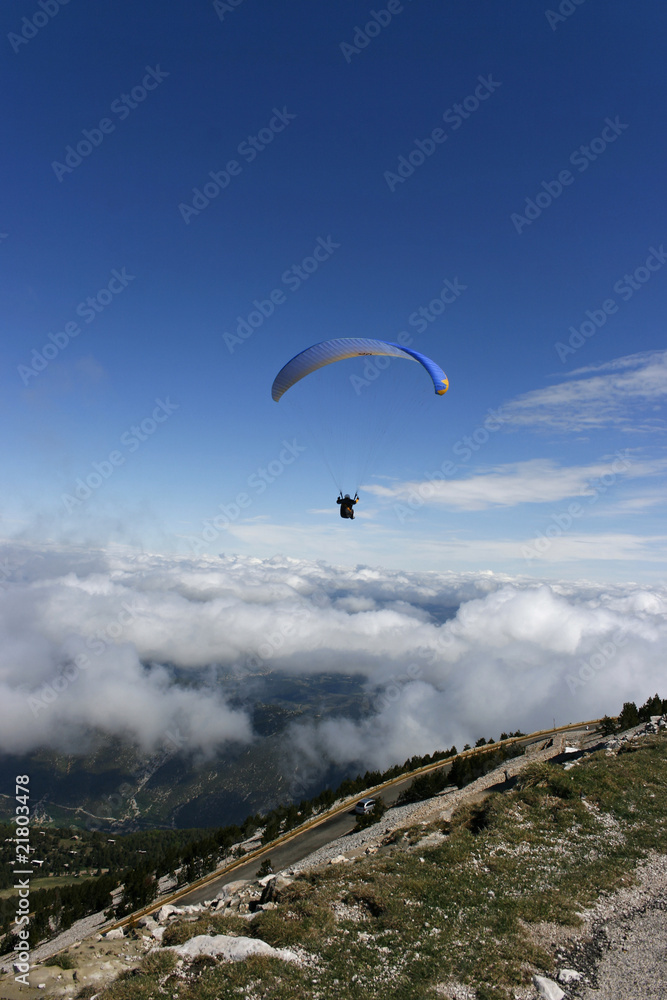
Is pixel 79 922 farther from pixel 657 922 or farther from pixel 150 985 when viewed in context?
pixel 657 922

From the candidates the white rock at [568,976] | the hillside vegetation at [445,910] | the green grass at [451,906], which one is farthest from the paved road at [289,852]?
the white rock at [568,976]

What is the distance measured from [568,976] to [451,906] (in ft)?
13.3

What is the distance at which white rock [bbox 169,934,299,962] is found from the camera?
11430 millimetres

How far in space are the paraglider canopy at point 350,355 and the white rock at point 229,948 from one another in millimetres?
27674

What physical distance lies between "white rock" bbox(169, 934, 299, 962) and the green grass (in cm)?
37

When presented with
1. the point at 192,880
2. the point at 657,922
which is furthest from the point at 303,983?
the point at 192,880

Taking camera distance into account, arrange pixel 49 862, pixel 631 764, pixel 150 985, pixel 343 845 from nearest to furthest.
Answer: pixel 150 985, pixel 631 764, pixel 343 845, pixel 49 862

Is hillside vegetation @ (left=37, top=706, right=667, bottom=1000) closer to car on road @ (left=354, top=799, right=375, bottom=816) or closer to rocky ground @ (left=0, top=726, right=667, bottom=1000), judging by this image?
rocky ground @ (left=0, top=726, right=667, bottom=1000)

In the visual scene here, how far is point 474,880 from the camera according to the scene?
1522 centimetres

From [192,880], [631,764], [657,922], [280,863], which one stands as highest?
[657,922]

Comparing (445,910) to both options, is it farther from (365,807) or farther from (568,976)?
(365,807)

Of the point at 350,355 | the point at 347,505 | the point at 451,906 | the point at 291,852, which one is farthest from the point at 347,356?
the point at 291,852

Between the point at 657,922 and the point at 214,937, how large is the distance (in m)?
13.3

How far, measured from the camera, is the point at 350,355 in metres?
29.6
